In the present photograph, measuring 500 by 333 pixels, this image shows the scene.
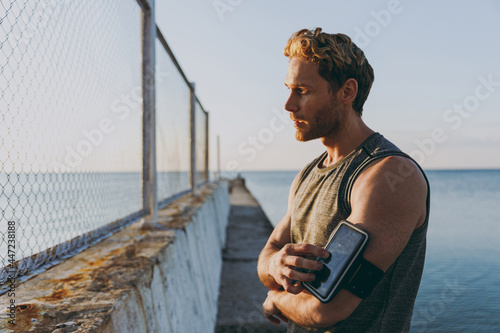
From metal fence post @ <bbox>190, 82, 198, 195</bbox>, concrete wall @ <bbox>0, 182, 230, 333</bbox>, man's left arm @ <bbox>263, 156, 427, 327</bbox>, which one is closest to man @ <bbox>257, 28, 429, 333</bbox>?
man's left arm @ <bbox>263, 156, 427, 327</bbox>

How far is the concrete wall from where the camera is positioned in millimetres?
1471

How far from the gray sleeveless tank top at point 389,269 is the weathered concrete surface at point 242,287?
338 cm

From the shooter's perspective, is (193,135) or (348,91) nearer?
(348,91)

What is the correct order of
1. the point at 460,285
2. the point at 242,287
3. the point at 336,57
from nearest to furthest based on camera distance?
the point at 336,57 → the point at 242,287 → the point at 460,285

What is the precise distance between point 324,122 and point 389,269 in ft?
2.34

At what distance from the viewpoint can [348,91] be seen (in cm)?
171

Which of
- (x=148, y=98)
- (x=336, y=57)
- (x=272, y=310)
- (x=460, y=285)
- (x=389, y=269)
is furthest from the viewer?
(x=460, y=285)

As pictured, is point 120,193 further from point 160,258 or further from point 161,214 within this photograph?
point 161,214

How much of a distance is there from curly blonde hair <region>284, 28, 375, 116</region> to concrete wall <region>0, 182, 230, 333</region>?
1.44 meters

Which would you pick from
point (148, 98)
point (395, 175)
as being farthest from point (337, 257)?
point (148, 98)

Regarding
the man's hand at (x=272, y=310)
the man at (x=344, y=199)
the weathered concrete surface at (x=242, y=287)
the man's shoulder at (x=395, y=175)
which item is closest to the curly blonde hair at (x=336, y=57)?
the man at (x=344, y=199)

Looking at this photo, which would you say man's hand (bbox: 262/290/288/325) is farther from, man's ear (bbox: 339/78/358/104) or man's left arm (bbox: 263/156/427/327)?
man's ear (bbox: 339/78/358/104)

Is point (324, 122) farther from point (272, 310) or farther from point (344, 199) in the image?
point (272, 310)

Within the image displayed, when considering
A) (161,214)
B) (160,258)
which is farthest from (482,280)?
(160,258)
